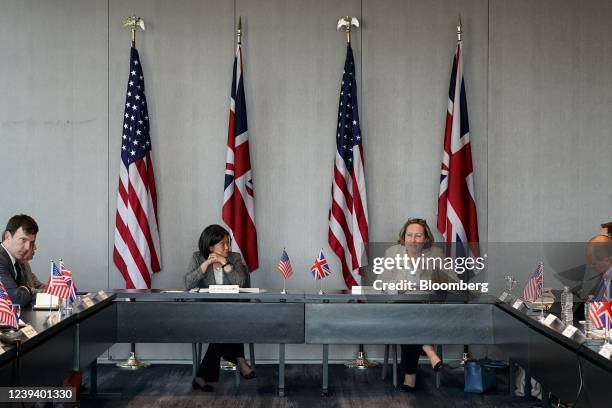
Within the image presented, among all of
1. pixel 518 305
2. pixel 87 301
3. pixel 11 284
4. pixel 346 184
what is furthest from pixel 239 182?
pixel 518 305

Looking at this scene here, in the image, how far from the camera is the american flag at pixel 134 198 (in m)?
6.67

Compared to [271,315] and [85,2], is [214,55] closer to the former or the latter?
[85,2]

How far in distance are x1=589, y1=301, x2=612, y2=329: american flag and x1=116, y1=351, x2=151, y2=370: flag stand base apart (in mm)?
3994

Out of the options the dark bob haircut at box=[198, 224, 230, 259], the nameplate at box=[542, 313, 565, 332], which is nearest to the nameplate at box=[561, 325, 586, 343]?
the nameplate at box=[542, 313, 565, 332]

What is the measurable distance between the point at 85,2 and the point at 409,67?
2860 mm

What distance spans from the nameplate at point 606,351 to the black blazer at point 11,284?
3357mm

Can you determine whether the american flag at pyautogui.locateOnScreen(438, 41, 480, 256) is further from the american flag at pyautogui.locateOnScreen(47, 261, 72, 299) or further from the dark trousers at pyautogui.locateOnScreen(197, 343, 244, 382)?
the american flag at pyautogui.locateOnScreen(47, 261, 72, 299)

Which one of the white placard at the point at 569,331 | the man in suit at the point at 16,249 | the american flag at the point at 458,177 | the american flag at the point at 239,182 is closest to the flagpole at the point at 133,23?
the american flag at the point at 239,182

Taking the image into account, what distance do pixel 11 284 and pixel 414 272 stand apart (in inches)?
103

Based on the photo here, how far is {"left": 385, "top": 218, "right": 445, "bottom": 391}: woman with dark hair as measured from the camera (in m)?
5.41

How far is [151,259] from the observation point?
6805 millimetres

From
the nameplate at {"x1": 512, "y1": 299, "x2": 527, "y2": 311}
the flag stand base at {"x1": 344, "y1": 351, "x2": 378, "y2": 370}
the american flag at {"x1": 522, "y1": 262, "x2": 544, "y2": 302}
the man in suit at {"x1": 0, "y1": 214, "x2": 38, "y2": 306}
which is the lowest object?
the flag stand base at {"x1": 344, "y1": 351, "x2": 378, "y2": 370}

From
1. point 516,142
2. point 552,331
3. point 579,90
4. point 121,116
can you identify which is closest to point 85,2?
point 121,116

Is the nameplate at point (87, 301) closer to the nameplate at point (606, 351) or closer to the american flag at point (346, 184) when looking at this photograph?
the american flag at point (346, 184)
